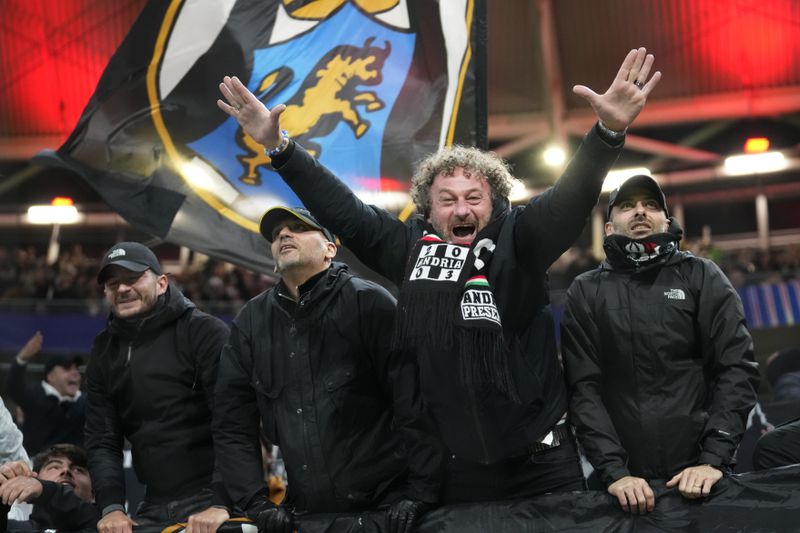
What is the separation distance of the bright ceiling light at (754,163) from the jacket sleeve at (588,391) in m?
17.0

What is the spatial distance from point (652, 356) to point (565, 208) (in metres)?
0.78

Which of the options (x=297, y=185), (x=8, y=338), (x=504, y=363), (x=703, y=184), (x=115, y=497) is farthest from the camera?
(x=703, y=184)

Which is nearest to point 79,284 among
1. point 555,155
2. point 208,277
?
point 208,277

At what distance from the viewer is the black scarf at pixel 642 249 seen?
3.68m

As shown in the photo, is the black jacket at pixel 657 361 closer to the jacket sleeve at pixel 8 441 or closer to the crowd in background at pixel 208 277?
the jacket sleeve at pixel 8 441

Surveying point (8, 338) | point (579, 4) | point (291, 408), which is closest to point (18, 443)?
point (291, 408)

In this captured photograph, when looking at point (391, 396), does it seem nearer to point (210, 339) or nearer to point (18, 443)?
point (210, 339)

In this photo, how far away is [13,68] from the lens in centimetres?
1716

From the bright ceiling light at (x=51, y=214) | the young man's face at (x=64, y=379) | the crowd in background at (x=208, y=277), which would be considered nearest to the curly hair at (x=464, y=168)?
the young man's face at (x=64, y=379)

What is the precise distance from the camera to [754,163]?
64.2 feet

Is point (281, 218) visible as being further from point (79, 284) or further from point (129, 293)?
point (79, 284)

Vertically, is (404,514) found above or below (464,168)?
below

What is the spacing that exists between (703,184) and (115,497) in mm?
18788

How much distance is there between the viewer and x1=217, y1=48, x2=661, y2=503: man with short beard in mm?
3066
